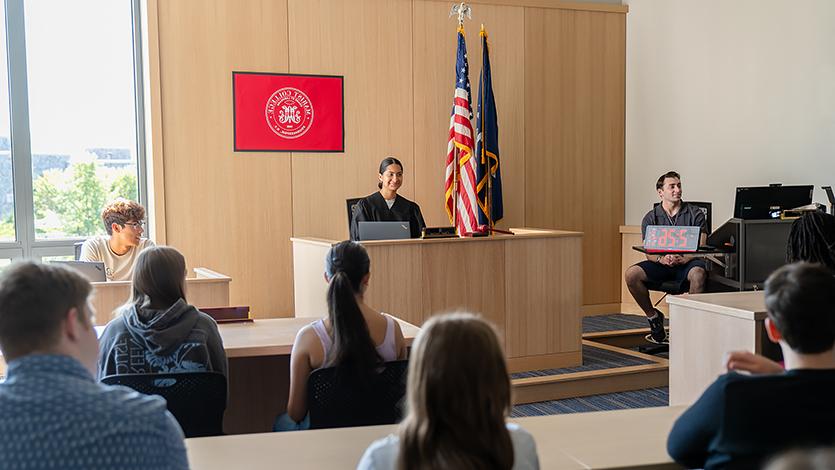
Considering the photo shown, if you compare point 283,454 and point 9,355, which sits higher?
point 9,355

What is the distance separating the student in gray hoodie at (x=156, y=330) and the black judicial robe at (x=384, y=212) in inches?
150

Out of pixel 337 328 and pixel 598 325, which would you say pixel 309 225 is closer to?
pixel 598 325

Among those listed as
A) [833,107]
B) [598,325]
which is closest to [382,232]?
[598,325]

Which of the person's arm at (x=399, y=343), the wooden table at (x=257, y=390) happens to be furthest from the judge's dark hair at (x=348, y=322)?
the wooden table at (x=257, y=390)

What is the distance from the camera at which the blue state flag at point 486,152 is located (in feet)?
22.1

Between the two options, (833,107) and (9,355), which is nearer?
(9,355)

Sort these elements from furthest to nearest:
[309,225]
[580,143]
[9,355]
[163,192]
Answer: [580,143] → [309,225] → [163,192] → [9,355]

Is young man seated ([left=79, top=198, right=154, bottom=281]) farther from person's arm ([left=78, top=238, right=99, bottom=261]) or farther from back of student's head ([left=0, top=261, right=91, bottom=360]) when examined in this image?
back of student's head ([left=0, top=261, right=91, bottom=360])

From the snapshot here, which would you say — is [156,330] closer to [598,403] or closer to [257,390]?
[257,390]

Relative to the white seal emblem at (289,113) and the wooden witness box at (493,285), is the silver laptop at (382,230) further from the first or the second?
the white seal emblem at (289,113)

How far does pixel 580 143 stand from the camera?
8703 mm

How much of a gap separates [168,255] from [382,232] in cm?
314

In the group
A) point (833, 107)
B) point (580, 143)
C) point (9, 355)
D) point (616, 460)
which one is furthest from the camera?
point (580, 143)

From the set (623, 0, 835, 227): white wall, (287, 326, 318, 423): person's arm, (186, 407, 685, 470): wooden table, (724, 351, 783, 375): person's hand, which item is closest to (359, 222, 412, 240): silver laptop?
(287, 326, 318, 423): person's arm
